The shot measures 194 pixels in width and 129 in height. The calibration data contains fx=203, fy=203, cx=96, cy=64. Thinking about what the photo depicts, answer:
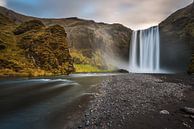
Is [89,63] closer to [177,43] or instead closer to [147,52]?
[147,52]

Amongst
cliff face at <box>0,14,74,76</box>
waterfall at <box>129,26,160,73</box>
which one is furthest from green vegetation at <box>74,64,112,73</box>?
cliff face at <box>0,14,74,76</box>

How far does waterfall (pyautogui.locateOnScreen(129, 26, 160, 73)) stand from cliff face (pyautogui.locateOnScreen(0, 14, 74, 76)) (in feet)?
156

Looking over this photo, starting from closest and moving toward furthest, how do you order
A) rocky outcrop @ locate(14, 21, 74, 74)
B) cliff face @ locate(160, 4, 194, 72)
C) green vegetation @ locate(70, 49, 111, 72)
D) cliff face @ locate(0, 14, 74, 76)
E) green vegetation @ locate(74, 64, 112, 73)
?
cliff face @ locate(0, 14, 74, 76) → rocky outcrop @ locate(14, 21, 74, 74) → cliff face @ locate(160, 4, 194, 72) → green vegetation @ locate(74, 64, 112, 73) → green vegetation @ locate(70, 49, 111, 72)

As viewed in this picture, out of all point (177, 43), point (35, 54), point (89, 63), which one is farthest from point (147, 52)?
point (35, 54)

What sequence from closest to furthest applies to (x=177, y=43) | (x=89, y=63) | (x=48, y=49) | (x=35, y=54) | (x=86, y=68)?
(x=35, y=54)
(x=48, y=49)
(x=177, y=43)
(x=86, y=68)
(x=89, y=63)

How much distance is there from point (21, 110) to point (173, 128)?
11435mm

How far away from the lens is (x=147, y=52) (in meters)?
110

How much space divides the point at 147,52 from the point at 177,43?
15.8 m

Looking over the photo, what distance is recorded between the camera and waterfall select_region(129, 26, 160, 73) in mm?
107188

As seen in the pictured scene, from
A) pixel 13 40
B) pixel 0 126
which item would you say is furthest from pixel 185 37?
pixel 0 126

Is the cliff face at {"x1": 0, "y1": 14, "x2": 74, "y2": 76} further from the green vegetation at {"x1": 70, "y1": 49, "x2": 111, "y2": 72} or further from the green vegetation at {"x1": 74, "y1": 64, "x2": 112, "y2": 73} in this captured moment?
the green vegetation at {"x1": 70, "y1": 49, "x2": 111, "y2": 72}

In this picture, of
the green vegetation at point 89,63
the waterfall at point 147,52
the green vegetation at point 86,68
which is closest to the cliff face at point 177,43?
the waterfall at point 147,52

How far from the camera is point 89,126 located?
12.4 m

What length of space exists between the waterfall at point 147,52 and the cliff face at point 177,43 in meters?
3.13
